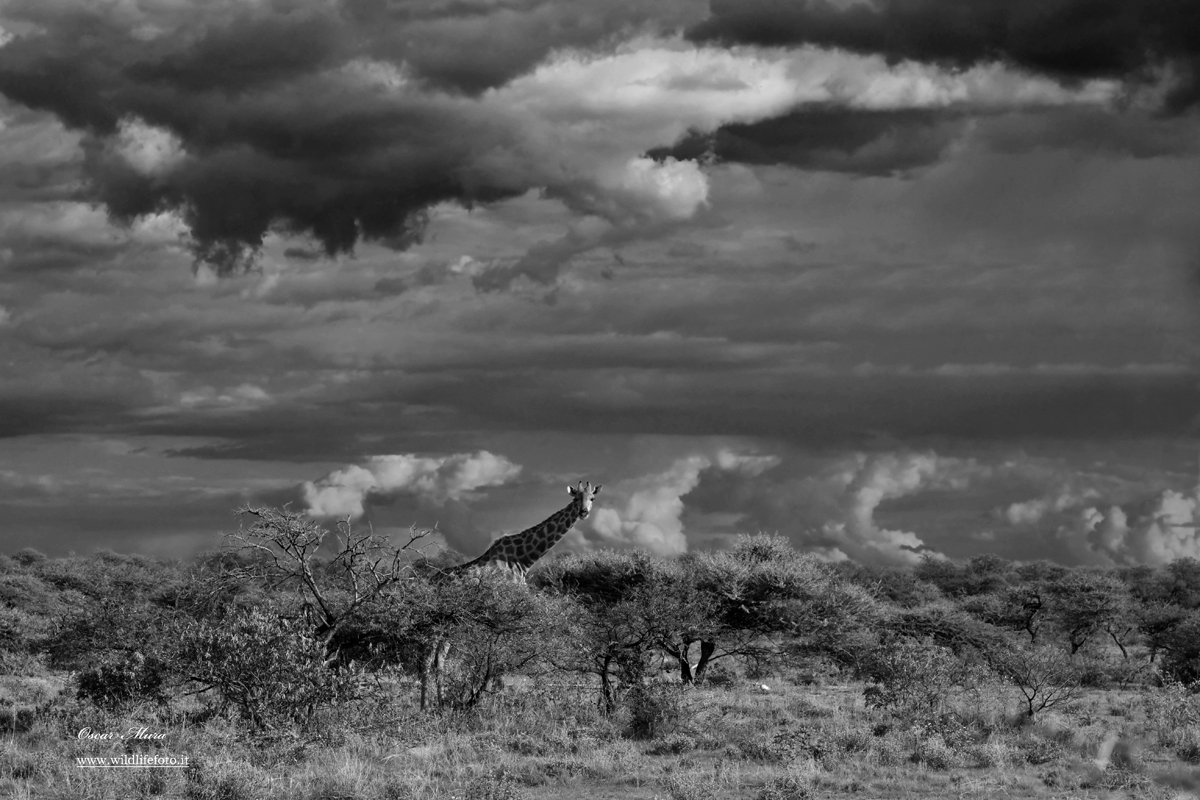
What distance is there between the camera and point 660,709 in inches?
1012

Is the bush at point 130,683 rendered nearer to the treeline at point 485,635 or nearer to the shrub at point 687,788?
the treeline at point 485,635

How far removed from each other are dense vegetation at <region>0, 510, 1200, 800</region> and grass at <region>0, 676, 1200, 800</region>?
0.26ft

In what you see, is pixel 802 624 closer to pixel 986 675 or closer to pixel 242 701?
pixel 986 675

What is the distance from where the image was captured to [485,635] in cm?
2692

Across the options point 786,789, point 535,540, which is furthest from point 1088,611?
point 786,789

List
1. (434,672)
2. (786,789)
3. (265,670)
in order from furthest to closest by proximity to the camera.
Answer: (434,672), (265,670), (786,789)

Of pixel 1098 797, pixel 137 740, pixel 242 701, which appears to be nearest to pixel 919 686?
pixel 1098 797

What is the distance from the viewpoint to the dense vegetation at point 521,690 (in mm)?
20547

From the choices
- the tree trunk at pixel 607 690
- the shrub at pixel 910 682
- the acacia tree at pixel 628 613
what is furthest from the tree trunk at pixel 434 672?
the shrub at pixel 910 682

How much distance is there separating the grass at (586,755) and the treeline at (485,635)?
0.74m

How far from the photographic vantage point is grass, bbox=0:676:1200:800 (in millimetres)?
18594

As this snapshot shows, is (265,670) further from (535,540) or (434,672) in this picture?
(535,540)

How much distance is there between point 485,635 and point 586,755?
5079 mm

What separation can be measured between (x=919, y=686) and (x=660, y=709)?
22.6 feet
